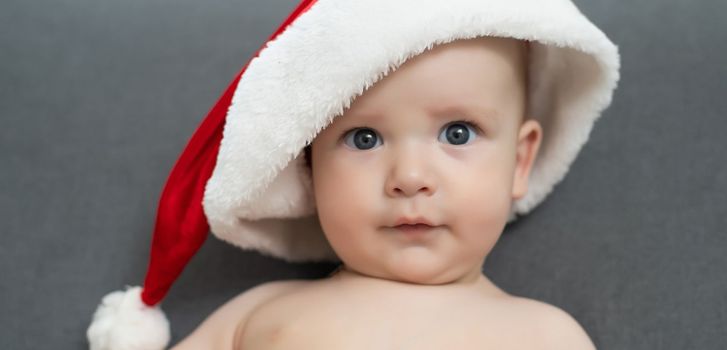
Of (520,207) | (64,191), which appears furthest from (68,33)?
(520,207)

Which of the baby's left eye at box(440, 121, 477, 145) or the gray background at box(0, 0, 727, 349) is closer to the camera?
the baby's left eye at box(440, 121, 477, 145)

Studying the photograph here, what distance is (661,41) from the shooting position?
3.76ft

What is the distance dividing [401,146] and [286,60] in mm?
173

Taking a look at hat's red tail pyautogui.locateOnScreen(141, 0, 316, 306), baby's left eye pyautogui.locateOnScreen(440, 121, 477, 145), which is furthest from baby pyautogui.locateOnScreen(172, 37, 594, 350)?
hat's red tail pyautogui.locateOnScreen(141, 0, 316, 306)

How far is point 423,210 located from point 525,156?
24 centimetres

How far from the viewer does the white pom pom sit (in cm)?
98

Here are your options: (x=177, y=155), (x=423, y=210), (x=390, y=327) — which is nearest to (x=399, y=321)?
(x=390, y=327)

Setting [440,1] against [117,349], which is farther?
[117,349]

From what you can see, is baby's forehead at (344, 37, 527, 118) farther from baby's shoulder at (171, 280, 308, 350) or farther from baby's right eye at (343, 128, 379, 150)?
baby's shoulder at (171, 280, 308, 350)

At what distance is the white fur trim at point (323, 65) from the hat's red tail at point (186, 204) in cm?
3

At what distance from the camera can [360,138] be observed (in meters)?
0.89

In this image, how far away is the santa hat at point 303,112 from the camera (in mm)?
815

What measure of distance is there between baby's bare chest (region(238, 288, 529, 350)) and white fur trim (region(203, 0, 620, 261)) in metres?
0.16

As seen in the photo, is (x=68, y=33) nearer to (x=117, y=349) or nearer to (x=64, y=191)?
(x=64, y=191)
